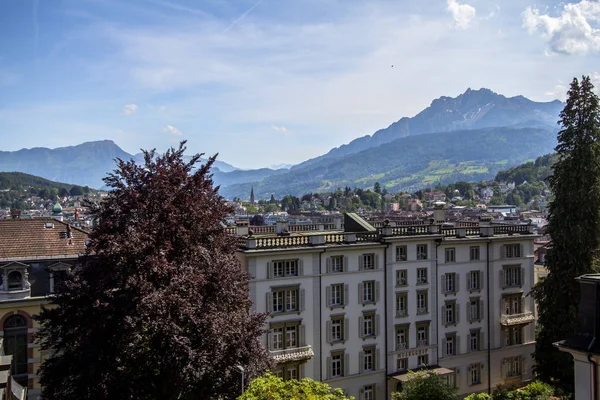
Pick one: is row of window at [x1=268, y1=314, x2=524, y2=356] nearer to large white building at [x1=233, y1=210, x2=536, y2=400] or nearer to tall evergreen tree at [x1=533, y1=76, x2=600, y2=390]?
large white building at [x1=233, y1=210, x2=536, y2=400]

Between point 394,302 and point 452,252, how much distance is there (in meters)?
6.95

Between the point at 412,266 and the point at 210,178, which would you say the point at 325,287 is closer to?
the point at 412,266

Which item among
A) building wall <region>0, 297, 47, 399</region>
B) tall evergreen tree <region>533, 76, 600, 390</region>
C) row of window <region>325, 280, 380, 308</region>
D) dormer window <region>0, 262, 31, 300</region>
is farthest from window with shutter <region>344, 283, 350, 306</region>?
dormer window <region>0, 262, 31, 300</region>

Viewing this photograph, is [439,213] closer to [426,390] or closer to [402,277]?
[402,277]

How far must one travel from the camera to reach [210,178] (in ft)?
89.1

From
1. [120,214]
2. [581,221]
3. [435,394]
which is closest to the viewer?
[120,214]

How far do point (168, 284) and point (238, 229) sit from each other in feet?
58.1

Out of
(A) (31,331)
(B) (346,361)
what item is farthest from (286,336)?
(A) (31,331)

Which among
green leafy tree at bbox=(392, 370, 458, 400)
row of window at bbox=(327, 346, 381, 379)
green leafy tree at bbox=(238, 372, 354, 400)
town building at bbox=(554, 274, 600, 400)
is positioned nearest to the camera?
town building at bbox=(554, 274, 600, 400)

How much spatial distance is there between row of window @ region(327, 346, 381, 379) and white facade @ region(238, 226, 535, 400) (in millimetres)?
72

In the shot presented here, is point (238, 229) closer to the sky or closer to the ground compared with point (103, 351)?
closer to the sky

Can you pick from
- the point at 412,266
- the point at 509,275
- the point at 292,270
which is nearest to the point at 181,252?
the point at 292,270

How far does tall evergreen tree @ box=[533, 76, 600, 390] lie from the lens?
36062 mm

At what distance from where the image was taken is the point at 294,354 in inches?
1416
